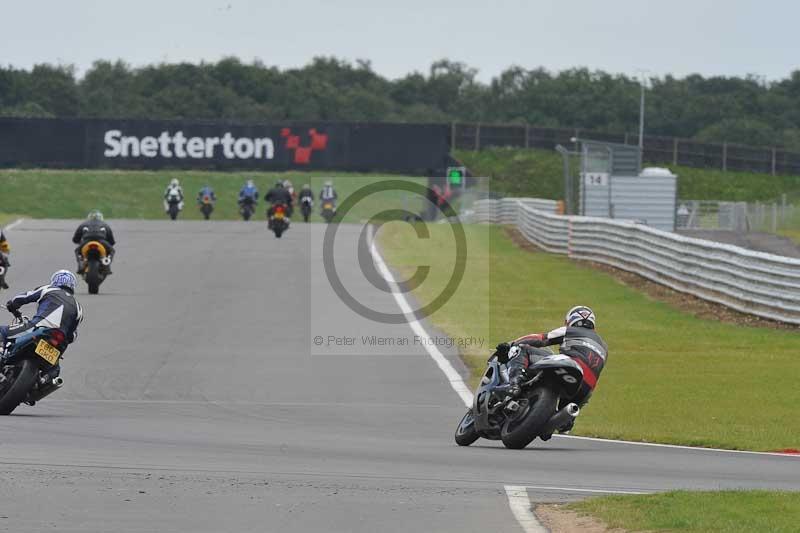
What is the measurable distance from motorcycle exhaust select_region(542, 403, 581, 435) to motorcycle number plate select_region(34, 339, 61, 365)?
492 cm

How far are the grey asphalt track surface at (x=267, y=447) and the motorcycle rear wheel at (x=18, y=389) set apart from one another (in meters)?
0.16

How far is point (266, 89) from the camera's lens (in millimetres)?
126312

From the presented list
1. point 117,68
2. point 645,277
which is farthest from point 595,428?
point 117,68

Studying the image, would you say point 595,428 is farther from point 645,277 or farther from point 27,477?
point 645,277

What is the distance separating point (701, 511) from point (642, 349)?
504 inches

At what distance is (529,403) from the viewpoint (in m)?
12.9

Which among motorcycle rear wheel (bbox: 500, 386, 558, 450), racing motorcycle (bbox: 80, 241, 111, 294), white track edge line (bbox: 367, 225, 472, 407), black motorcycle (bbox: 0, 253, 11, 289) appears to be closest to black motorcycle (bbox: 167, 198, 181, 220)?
white track edge line (bbox: 367, 225, 472, 407)

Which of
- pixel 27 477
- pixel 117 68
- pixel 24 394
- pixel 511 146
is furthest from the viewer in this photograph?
pixel 117 68

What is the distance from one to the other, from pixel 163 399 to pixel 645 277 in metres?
17.6

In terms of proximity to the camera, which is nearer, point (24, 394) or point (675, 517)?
point (675, 517)

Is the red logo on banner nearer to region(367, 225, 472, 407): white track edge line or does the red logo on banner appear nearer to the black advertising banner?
the black advertising banner

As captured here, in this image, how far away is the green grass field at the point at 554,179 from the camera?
74.0 metres

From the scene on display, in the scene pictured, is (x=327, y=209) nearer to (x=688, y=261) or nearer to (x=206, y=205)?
(x=206, y=205)

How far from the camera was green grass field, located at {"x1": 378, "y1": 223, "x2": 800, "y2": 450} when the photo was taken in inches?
597
